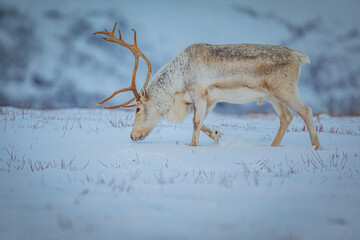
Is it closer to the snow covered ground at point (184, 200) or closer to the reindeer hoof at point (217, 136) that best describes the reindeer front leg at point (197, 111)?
the reindeer hoof at point (217, 136)

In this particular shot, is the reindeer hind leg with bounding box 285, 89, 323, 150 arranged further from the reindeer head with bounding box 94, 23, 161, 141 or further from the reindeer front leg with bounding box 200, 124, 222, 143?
the reindeer head with bounding box 94, 23, 161, 141

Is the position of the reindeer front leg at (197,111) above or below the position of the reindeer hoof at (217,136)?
above

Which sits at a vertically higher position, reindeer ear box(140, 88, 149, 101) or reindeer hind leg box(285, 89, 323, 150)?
reindeer hind leg box(285, 89, 323, 150)

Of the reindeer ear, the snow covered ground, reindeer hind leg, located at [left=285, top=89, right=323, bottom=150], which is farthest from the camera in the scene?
the reindeer ear

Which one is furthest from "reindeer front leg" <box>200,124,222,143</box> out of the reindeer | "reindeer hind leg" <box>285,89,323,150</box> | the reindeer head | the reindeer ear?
"reindeer hind leg" <box>285,89,323,150</box>

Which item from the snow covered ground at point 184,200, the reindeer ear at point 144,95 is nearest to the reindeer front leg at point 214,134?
the reindeer ear at point 144,95

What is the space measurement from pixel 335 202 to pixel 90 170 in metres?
2.39

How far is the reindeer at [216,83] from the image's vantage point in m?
4.62

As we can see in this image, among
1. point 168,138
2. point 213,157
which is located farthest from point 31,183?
point 168,138

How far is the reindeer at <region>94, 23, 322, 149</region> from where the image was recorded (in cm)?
462

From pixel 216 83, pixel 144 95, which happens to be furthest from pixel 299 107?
pixel 144 95

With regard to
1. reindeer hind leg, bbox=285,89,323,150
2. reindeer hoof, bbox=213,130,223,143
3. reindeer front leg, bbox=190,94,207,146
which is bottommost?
reindeer hoof, bbox=213,130,223,143

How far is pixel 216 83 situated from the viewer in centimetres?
496

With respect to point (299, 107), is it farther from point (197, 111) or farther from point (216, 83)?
point (197, 111)
